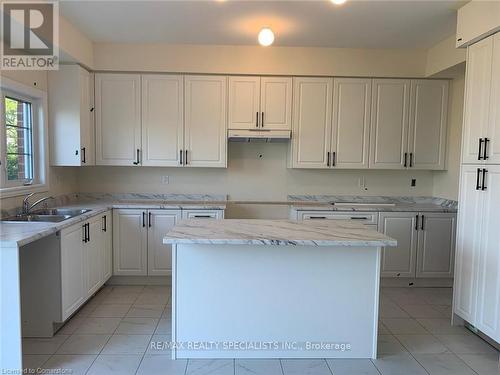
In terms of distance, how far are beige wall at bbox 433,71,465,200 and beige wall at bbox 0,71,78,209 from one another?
177 inches

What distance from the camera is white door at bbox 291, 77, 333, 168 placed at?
4.06 m

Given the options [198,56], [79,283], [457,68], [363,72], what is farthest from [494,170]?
[79,283]

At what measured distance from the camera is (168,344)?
2.64 metres

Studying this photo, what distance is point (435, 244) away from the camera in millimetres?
3963

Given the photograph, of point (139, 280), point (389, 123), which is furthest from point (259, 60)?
point (139, 280)

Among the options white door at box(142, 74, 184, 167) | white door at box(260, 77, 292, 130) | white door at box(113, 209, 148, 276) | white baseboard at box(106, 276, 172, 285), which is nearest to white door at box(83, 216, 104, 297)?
white door at box(113, 209, 148, 276)

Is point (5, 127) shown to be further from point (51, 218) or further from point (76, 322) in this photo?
point (76, 322)

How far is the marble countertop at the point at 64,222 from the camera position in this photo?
2.19 m

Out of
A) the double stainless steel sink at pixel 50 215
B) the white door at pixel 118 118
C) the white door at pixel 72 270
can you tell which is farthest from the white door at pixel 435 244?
the double stainless steel sink at pixel 50 215

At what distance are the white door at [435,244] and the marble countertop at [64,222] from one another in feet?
7.51

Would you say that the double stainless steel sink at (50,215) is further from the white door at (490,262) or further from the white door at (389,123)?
the white door at (490,262)

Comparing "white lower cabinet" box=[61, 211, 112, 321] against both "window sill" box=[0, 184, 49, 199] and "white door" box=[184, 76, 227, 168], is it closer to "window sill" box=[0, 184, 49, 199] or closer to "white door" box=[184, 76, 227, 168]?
"window sill" box=[0, 184, 49, 199]

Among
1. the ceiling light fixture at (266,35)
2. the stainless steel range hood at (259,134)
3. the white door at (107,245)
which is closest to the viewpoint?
the ceiling light fixture at (266,35)

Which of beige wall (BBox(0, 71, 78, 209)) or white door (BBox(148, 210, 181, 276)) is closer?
beige wall (BBox(0, 71, 78, 209))
